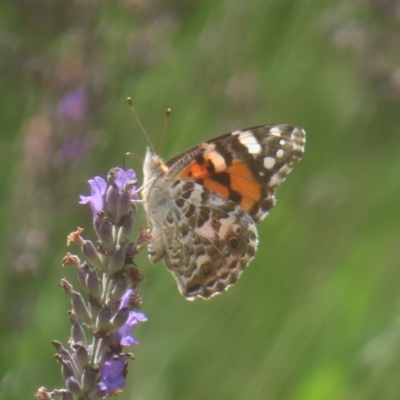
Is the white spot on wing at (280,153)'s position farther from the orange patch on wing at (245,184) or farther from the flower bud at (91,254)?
the flower bud at (91,254)

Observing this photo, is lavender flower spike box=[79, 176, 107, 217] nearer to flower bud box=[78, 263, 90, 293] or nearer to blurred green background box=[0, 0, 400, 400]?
flower bud box=[78, 263, 90, 293]

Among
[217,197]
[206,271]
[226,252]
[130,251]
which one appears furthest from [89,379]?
[217,197]

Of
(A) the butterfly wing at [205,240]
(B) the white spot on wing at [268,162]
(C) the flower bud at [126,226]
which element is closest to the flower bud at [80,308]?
(C) the flower bud at [126,226]

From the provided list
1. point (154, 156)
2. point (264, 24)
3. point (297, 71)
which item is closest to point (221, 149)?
point (154, 156)

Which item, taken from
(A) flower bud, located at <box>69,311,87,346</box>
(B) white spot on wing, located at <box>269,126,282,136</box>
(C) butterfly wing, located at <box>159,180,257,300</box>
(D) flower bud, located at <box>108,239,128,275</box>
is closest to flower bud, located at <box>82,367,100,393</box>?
(A) flower bud, located at <box>69,311,87,346</box>

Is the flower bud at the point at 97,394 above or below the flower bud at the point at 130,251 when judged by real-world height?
below

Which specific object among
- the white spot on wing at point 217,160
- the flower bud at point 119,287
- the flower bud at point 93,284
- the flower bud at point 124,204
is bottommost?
the flower bud at point 119,287

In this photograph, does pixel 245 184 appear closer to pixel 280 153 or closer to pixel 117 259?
pixel 280 153
